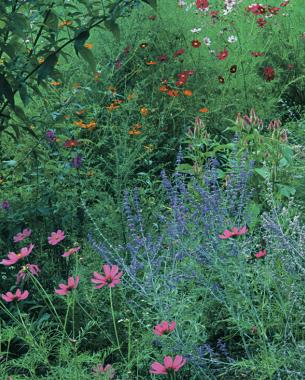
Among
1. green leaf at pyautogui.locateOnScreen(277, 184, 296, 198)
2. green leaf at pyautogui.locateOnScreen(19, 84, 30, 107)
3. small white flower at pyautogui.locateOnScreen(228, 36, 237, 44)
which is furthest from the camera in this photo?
small white flower at pyautogui.locateOnScreen(228, 36, 237, 44)

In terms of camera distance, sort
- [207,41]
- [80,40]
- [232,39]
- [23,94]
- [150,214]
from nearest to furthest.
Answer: [80,40], [23,94], [150,214], [207,41], [232,39]

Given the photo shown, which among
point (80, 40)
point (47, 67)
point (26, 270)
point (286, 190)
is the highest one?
point (80, 40)

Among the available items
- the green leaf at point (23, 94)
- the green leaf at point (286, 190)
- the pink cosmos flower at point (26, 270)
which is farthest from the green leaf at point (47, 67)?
the green leaf at point (286, 190)

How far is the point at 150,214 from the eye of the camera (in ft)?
13.1

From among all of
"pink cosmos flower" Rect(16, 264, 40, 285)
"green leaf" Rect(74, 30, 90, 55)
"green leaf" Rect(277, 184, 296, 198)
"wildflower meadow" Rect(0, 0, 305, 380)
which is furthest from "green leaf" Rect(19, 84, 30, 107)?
"green leaf" Rect(277, 184, 296, 198)

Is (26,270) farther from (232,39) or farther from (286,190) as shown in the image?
(232,39)

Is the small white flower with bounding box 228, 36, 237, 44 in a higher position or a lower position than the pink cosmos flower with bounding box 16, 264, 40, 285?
lower

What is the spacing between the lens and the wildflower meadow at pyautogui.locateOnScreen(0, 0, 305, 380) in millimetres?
2438

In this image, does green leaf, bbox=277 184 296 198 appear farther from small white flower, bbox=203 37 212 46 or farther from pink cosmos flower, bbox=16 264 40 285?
small white flower, bbox=203 37 212 46

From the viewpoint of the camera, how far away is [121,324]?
292cm

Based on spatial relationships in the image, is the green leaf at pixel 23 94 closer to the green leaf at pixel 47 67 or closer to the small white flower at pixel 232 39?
the green leaf at pixel 47 67

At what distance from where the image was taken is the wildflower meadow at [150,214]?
2.44 m

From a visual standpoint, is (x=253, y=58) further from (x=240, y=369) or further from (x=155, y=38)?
(x=240, y=369)

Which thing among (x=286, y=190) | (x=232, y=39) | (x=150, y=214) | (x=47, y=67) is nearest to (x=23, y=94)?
(x=47, y=67)
